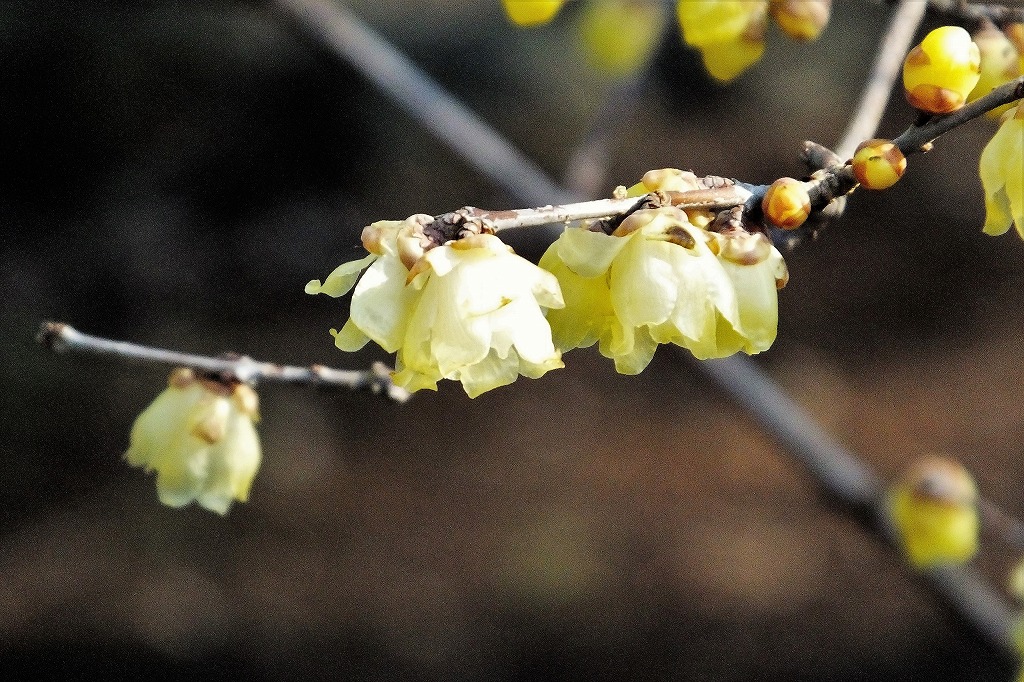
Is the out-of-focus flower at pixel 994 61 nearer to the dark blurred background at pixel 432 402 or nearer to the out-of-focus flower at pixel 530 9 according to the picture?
the out-of-focus flower at pixel 530 9

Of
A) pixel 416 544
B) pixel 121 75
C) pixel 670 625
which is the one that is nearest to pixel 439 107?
pixel 121 75

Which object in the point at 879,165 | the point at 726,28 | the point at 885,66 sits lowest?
the point at 879,165

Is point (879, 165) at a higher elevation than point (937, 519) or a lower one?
lower

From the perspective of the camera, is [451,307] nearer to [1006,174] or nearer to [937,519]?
[1006,174]

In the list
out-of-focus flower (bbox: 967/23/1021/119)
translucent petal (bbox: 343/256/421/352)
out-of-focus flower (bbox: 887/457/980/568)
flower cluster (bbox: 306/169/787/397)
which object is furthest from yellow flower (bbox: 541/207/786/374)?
out-of-focus flower (bbox: 887/457/980/568)

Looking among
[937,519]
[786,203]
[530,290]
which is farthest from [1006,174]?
[937,519]

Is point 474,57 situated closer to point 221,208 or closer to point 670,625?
point 221,208
